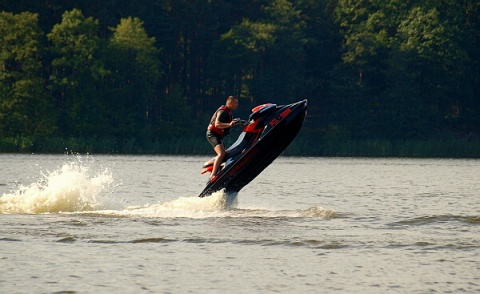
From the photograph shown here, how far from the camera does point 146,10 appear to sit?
7906 centimetres

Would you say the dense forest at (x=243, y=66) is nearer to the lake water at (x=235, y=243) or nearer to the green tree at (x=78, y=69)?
the green tree at (x=78, y=69)

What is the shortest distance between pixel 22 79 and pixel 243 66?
18229 millimetres

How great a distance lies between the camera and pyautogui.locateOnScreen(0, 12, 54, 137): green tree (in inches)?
2596

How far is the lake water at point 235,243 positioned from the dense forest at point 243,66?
1716 inches

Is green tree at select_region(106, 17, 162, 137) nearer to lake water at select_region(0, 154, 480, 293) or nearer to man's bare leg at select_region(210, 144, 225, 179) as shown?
lake water at select_region(0, 154, 480, 293)

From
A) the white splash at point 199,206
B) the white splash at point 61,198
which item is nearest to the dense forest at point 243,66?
the white splash at point 61,198

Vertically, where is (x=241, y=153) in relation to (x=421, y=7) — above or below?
below

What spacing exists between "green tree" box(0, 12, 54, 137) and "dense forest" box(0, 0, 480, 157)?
0.08m

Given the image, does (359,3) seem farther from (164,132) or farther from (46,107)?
(46,107)

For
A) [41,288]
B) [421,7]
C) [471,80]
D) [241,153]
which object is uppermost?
[421,7]

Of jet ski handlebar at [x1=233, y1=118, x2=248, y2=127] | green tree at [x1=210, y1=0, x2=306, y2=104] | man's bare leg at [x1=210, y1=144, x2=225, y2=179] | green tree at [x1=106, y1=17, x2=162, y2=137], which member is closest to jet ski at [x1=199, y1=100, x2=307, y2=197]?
man's bare leg at [x1=210, y1=144, x2=225, y2=179]

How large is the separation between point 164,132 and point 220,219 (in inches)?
→ 2210

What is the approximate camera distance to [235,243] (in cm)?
1570

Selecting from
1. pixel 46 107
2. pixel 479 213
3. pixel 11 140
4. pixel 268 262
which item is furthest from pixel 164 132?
pixel 268 262
